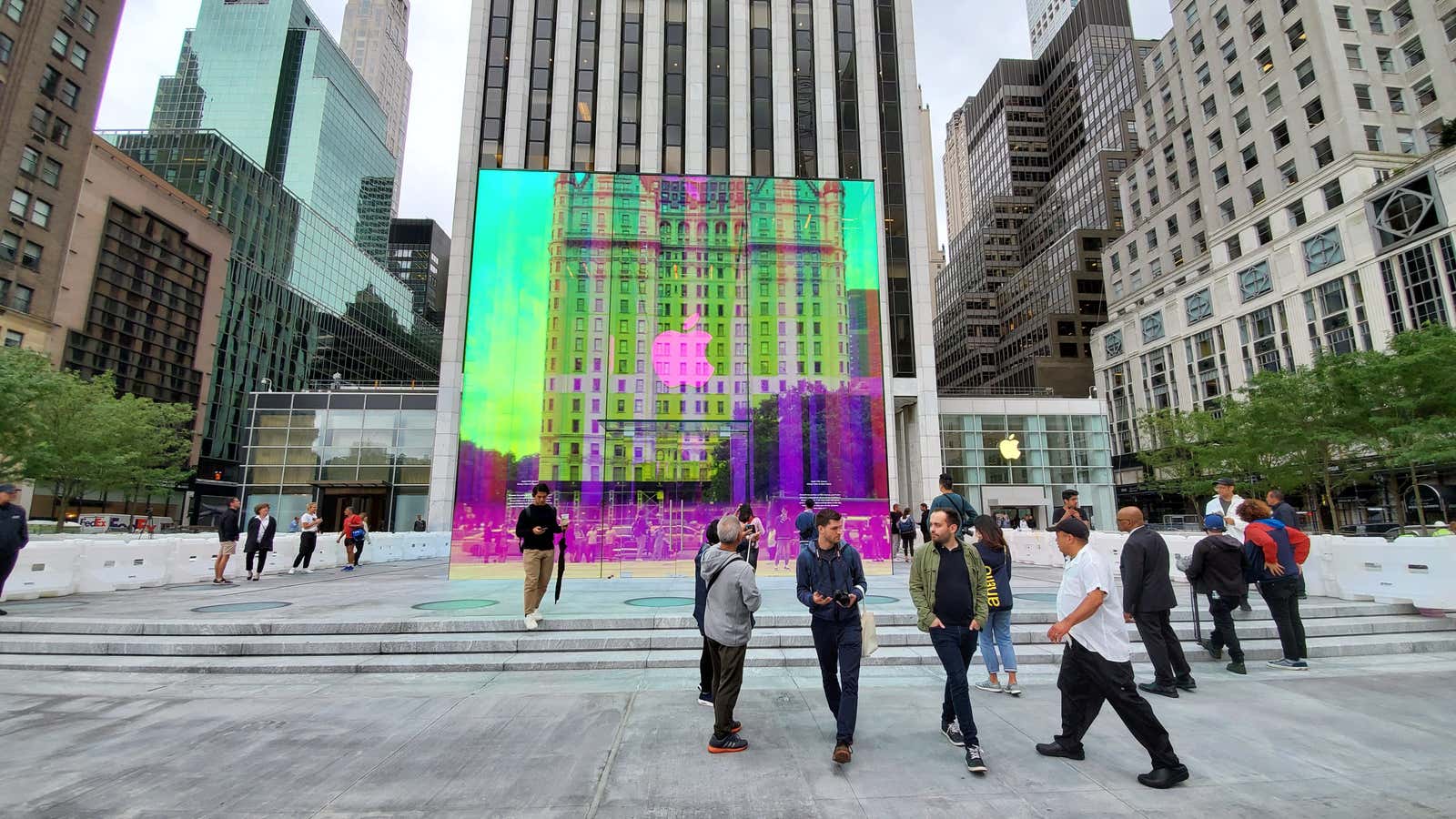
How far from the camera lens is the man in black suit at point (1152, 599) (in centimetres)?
652

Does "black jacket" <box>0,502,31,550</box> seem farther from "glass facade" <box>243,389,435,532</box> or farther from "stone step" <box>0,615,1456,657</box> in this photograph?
"glass facade" <box>243,389,435,532</box>

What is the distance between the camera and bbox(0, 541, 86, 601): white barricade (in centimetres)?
1174

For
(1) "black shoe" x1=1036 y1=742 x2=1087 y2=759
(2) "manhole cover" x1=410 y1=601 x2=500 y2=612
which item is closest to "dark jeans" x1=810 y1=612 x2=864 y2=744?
(1) "black shoe" x1=1036 y1=742 x2=1087 y2=759

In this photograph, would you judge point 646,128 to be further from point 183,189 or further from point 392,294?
point 392,294

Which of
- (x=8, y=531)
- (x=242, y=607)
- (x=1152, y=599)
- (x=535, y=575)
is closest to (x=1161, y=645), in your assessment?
(x=1152, y=599)

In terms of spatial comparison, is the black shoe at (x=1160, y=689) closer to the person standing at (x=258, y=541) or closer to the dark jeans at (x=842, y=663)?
the dark jeans at (x=842, y=663)

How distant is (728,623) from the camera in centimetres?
530

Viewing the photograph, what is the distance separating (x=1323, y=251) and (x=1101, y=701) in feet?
200

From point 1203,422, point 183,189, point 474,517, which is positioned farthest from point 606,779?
point 183,189

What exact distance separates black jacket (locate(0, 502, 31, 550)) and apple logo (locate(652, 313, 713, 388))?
1208cm

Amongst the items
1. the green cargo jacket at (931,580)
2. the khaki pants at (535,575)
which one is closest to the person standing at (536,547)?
the khaki pants at (535,575)

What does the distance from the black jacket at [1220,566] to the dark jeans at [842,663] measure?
5.34 metres

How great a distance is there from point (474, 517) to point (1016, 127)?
133733 millimetres

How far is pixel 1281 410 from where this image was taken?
33750 mm
